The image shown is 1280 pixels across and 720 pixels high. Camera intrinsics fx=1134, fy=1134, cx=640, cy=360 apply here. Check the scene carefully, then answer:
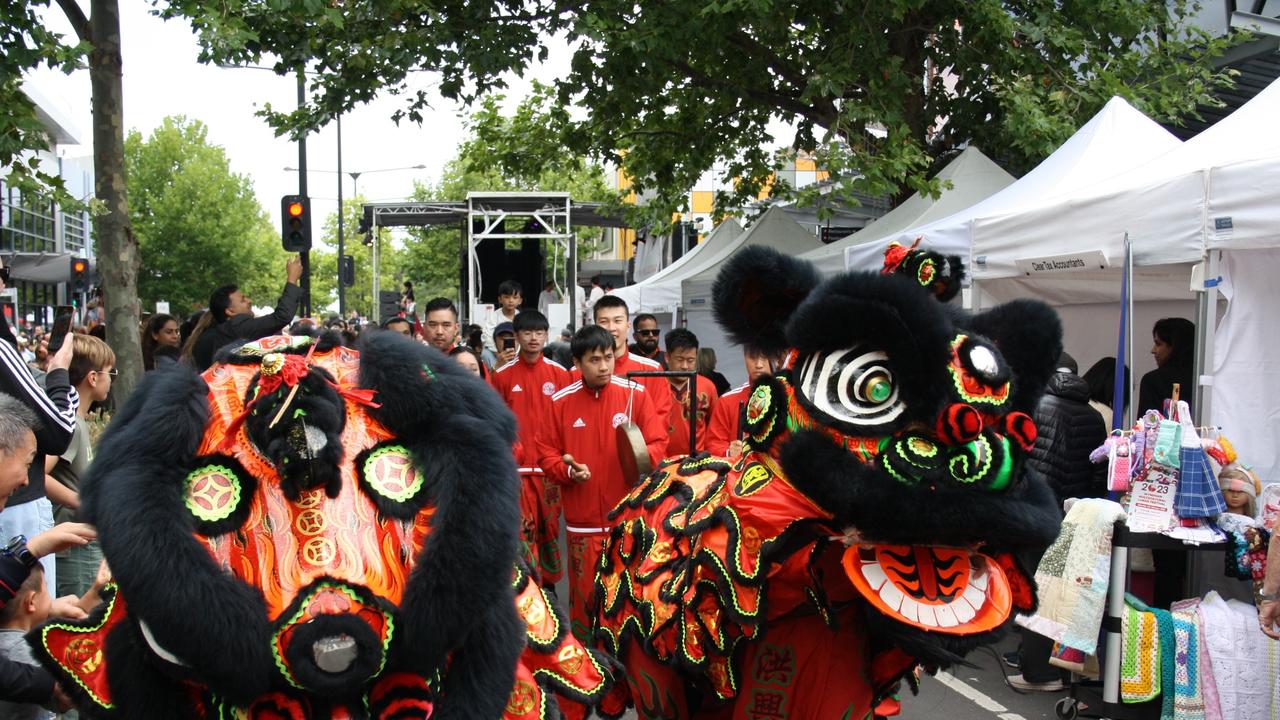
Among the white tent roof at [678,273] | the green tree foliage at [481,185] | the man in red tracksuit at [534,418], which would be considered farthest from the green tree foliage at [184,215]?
the man in red tracksuit at [534,418]

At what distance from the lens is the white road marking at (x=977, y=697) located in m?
6.00

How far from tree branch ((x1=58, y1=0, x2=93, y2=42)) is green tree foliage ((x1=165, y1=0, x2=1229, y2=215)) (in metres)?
2.42

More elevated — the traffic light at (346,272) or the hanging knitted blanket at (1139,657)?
the traffic light at (346,272)

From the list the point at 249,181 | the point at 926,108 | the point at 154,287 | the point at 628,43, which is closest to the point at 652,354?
the point at 628,43

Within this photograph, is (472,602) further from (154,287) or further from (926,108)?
(154,287)

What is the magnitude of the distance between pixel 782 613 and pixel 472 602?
1.25 metres

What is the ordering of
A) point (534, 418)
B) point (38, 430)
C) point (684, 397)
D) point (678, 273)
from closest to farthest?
point (38, 430)
point (534, 418)
point (684, 397)
point (678, 273)

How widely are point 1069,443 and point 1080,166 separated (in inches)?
79.8

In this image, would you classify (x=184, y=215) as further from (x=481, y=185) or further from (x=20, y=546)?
(x=20, y=546)

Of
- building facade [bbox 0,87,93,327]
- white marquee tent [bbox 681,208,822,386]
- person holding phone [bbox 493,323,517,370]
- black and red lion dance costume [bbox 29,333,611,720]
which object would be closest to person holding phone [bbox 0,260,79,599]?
black and red lion dance costume [bbox 29,333,611,720]

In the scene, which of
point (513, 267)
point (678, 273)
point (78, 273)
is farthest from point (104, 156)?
point (78, 273)

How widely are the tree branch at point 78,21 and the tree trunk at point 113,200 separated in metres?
0.05

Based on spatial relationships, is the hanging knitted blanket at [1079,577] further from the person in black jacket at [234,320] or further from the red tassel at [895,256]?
the person in black jacket at [234,320]

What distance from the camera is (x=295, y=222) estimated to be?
1345 cm
